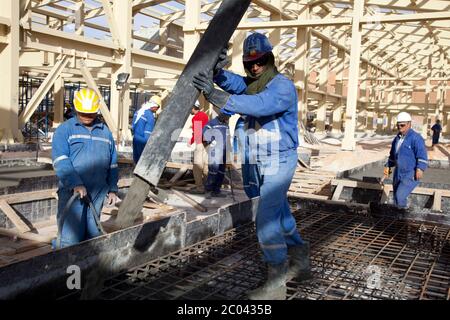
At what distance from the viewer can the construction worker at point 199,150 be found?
8516mm

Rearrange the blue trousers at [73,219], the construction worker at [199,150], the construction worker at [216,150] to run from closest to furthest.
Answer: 1. the blue trousers at [73,219]
2. the construction worker at [216,150]
3. the construction worker at [199,150]

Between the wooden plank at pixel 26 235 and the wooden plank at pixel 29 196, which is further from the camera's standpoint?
the wooden plank at pixel 29 196

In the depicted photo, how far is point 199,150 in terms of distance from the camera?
8.56 metres

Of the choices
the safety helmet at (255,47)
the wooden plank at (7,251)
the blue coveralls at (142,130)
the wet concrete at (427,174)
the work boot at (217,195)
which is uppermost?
the safety helmet at (255,47)

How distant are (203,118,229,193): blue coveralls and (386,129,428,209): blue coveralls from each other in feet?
10.5

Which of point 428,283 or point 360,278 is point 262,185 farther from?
point 428,283

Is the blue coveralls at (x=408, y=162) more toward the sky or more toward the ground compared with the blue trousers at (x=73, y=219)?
more toward the sky

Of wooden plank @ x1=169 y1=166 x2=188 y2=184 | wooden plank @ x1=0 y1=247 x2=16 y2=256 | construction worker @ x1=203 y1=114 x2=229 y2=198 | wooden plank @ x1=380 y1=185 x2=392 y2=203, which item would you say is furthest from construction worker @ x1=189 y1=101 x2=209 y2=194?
wooden plank @ x1=0 y1=247 x2=16 y2=256

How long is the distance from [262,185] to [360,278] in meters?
1.20

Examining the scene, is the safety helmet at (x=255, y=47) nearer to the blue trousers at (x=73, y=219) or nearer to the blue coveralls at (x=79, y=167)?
the blue coveralls at (x=79, y=167)

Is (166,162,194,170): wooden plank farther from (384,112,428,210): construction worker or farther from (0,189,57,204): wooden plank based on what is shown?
(384,112,428,210): construction worker

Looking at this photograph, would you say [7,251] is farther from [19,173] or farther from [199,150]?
[199,150]

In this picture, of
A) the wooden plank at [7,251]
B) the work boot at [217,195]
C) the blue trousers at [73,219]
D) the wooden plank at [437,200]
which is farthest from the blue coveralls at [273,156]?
the work boot at [217,195]

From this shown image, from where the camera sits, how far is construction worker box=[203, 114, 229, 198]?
27.0 feet
